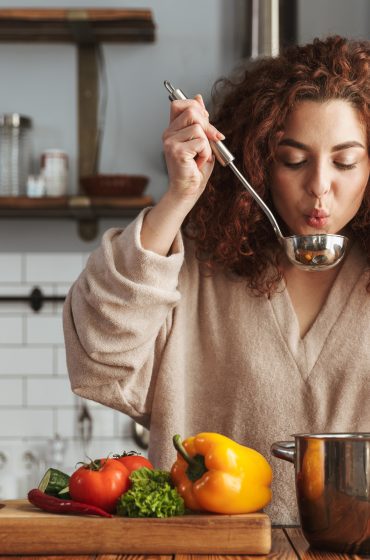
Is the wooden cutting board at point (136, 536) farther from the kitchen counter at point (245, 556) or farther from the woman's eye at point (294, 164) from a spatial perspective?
the woman's eye at point (294, 164)

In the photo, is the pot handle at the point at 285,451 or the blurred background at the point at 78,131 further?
the blurred background at the point at 78,131

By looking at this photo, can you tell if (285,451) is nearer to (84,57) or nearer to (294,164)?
(294,164)

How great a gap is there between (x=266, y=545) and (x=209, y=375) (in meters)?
0.60

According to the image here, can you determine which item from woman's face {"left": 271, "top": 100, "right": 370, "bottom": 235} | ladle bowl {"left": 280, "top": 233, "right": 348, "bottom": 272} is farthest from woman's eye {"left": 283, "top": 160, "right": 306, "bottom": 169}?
ladle bowl {"left": 280, "top": 233, "right": 348, "bottom": 272}

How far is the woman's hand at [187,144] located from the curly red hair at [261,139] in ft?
0.60

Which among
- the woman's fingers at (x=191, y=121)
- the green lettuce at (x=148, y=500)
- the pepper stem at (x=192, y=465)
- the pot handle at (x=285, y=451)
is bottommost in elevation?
the green lettuce at (x=148, y=500)

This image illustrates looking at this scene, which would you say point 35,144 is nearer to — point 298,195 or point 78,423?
point 78,423

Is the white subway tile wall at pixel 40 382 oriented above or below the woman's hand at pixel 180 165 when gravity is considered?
below

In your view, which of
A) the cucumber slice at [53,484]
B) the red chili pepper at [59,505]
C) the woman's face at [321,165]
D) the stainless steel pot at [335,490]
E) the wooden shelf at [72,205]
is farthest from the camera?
the wooden shelf at [72,205]

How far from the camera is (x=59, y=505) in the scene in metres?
1.47

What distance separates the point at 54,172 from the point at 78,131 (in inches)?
8.7

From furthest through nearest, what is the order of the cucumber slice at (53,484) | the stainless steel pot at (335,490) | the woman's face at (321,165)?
the woman's face at (321,165) → the cucumber slice at (53,484) → the stainless steel pot at (335,490)

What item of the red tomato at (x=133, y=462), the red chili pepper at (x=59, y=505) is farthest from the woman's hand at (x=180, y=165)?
the red chili pepper at (x=59, y=505)

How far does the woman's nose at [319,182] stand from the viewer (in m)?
1.76
